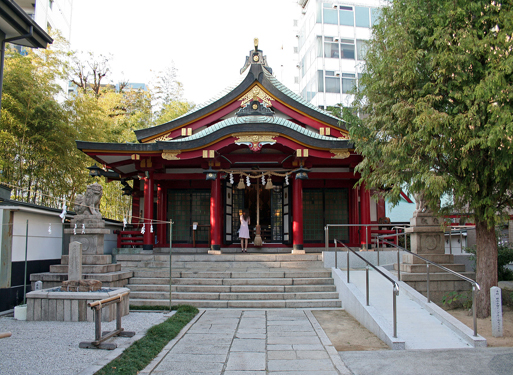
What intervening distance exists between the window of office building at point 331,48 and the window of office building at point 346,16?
5.72ft

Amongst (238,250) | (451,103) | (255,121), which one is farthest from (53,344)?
(255,121)

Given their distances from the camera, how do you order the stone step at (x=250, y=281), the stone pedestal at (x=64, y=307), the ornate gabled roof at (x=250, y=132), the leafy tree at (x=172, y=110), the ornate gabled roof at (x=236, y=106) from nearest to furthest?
1. the stone pedestal at (x=64, y=307)
2. the stone step at (x=250, y=281)
3. the ornate gabled roof at (x=250, y=132)
4. the ornate gabled roof at (x=236, y=106)
5. the leafy tree at (x=172, y=110)

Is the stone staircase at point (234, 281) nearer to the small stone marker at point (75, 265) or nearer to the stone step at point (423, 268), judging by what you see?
the small stone marker at point (75, 265)

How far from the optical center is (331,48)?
30750mm

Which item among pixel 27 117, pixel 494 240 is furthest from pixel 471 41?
pixel 27 117

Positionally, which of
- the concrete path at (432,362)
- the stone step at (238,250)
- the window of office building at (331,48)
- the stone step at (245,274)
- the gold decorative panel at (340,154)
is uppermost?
the window of office building at (331,48)

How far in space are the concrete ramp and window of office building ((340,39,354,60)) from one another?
25390 mm

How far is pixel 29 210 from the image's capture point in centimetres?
921

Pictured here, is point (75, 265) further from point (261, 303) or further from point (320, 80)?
point (320, 80)

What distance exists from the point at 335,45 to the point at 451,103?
25469mm

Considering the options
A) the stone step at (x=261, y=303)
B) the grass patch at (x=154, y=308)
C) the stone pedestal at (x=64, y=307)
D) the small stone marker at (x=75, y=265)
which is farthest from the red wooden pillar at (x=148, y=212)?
the stone pedestal at (x=64, y=307)

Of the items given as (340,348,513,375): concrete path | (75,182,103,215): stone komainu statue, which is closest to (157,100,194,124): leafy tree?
(75,182,103,215): stone komainu statue

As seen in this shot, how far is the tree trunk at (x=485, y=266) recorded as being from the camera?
7.59m

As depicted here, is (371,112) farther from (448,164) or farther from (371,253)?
(371,253)
